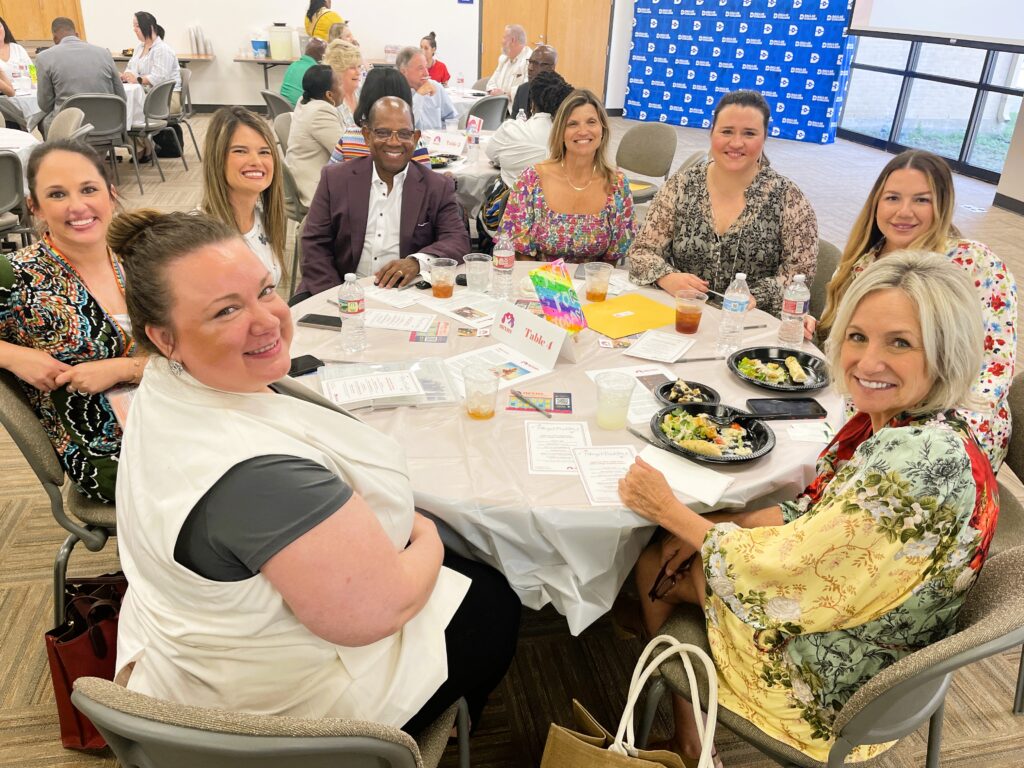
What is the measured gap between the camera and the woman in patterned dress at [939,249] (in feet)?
6.96

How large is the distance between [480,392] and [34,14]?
11.3m

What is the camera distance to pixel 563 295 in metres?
2.34

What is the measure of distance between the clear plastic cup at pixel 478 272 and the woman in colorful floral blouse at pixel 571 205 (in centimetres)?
64

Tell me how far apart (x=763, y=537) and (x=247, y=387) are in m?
0.98

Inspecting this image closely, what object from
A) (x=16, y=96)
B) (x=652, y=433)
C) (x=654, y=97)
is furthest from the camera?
(x=654, y=97)

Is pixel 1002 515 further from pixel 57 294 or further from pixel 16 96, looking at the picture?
pixel 16 96

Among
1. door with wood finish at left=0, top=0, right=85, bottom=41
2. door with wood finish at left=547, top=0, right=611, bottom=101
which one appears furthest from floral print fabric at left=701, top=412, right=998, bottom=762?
door with wood finish at left=0, top=0, right=85, bottom=41

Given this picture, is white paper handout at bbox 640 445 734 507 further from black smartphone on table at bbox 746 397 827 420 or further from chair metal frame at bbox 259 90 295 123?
chair metal frame at bbox 259 90 295 123

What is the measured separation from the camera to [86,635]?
1.72 m

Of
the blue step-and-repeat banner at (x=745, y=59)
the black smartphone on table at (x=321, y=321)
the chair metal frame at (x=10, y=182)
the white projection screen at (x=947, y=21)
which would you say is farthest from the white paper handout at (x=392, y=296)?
the blue step-and-repeat banner at (x=745, y=59)

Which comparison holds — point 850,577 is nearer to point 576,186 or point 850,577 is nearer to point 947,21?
point 576,186

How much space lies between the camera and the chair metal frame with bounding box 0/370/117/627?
5.90ft

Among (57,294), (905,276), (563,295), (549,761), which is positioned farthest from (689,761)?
(57,294)

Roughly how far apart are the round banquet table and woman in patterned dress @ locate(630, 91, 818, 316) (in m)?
1.12
